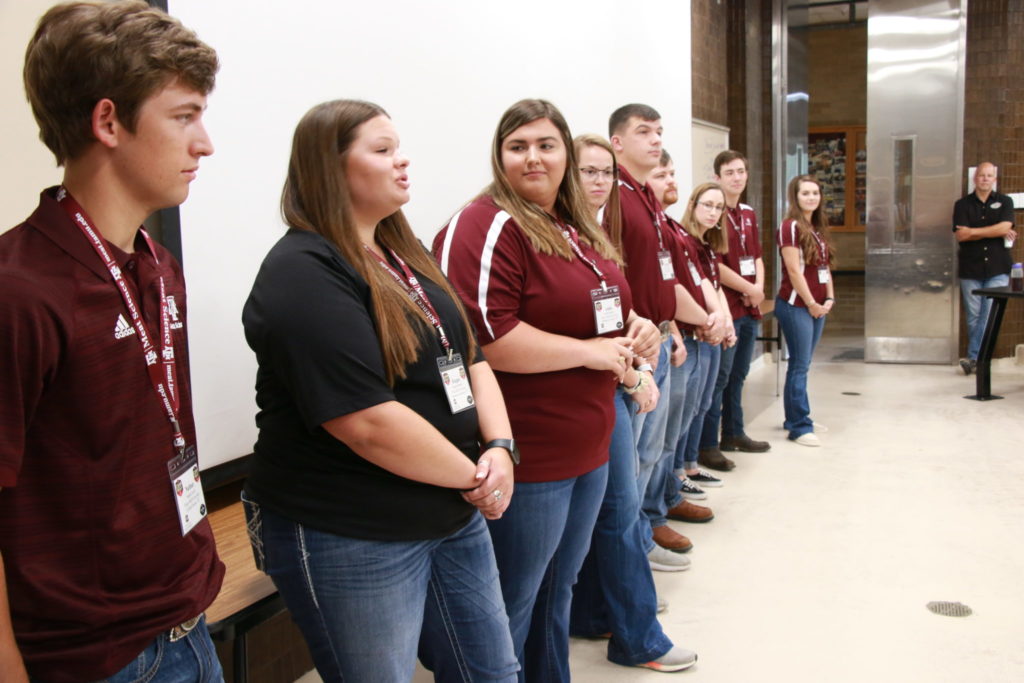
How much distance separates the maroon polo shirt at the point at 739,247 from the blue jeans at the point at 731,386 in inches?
3.7

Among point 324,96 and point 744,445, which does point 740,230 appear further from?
point 324,96

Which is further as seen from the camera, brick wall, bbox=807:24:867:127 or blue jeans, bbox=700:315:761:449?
brick wall, bbox=807:24:867:127

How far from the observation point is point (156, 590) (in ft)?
3.31

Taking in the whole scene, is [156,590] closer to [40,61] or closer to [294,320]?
[294,320]

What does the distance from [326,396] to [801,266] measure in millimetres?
4233

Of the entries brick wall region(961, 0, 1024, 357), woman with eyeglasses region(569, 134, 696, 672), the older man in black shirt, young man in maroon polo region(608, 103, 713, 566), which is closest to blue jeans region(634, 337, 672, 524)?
young man in maroon polo region(608, 103, 713, 566)

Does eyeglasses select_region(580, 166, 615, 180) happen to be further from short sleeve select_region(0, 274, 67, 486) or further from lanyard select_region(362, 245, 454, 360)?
short sleeve select_region(0, 274, 67, 486)

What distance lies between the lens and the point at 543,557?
184cm

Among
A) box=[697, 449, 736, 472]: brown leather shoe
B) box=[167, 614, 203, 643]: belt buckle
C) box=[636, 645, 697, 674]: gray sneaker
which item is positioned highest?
box=[167, 614, 203, 643]: belt buckle

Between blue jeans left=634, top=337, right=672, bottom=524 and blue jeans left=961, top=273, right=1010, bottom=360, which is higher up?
blue jeans left=634, top=337, right=672, bottom=524

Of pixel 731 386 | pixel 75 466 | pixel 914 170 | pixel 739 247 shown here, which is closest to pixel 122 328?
pixel 75 466

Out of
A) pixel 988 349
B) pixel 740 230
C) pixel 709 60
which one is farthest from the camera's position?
pixel 709 60

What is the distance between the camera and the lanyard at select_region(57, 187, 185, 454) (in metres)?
0.99

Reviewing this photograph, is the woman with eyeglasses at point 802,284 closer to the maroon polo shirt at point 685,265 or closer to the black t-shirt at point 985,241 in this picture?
the maroon polo shirt at point 685,265
